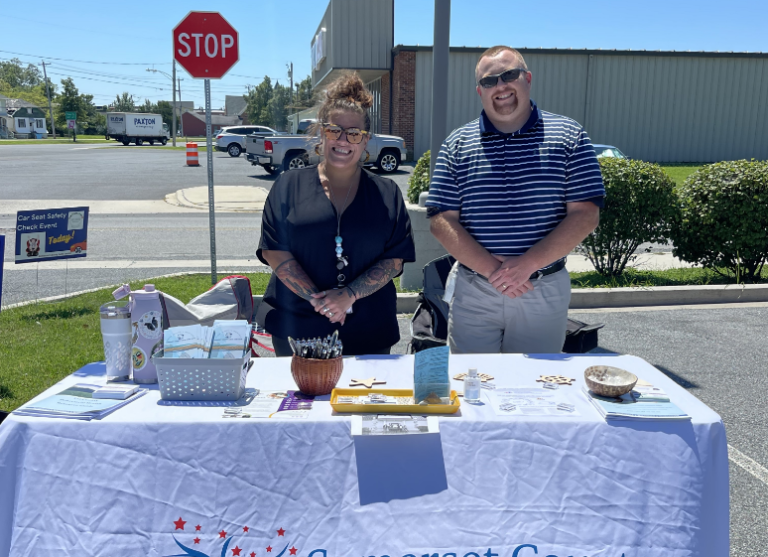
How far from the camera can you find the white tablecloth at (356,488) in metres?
1.98

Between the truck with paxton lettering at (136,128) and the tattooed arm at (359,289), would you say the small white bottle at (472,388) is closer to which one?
the tattooed arm at (359,289)

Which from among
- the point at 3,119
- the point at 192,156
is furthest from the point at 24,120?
the point at 192,156

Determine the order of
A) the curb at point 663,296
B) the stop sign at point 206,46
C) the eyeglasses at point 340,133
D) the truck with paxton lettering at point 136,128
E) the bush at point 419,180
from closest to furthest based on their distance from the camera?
the eyeglasses at point 340,133 → the stop sign at point 206,46 → the curb at point 663,296 → the bush at point 419,180 → the truck with paxton lettering at point 136,128

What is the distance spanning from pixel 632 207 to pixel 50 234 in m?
6.11

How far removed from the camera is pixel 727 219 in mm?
7129

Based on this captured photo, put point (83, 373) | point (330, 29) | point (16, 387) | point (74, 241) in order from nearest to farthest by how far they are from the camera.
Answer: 1. point (83, 373)
2. point (16, 387)
3. point (74, 241)
4. point (330, 29)

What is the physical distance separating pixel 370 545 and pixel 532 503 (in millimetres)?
528

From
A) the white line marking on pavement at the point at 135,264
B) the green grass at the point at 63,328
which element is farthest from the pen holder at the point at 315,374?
the white line marking on pavement at the point at 135,264

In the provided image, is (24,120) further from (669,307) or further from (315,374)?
(315,374)

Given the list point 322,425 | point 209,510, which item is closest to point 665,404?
point 322,425

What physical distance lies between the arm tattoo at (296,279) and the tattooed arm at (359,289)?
0.04 meters

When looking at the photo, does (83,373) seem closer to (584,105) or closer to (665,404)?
Answer: (665,404)

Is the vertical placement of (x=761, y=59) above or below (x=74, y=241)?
above

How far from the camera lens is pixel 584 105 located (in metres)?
26.5
